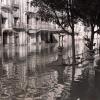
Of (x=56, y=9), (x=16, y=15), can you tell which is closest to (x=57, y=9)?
(x=56, y=9)

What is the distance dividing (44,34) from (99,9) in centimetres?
4624

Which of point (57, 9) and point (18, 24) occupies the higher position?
point (18, 24)

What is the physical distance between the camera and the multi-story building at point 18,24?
50.0m

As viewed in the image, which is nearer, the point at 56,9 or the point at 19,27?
the point at 56,9

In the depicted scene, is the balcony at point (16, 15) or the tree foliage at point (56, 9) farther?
the balcony at point (16, 15)

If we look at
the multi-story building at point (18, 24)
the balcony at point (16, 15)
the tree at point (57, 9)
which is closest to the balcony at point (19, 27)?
the multi-story building at point (18, 24)

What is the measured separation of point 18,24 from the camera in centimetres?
5350

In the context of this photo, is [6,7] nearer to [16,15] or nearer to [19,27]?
[16,15]

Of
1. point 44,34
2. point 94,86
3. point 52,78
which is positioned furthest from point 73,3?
point 44,34

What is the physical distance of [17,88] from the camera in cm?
1266

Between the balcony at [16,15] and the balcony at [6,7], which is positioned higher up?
the balcony at [6,7]

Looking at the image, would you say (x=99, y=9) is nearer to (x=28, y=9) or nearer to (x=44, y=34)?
(x=28, y=9)

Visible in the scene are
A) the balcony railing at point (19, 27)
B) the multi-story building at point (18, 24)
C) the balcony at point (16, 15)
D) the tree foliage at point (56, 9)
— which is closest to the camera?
the tree foliage at point (56, 9)

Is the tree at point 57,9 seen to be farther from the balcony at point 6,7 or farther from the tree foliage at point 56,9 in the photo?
the balcony at point 6,7
